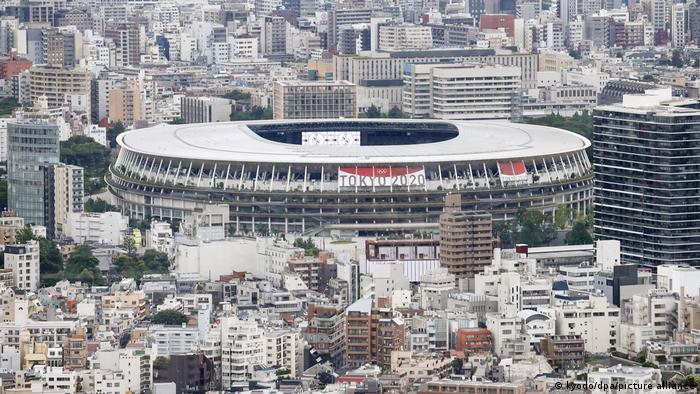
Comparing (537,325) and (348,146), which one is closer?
(537,325)

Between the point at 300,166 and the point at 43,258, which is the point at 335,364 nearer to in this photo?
the point at 43,258

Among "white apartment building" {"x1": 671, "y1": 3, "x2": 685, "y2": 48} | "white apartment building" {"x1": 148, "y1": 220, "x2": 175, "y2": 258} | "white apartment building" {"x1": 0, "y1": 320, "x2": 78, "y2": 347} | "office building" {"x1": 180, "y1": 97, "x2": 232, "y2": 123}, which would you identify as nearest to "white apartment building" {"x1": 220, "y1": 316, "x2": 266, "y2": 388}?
"white apartment building" {"x1": 0, "y1": 320, "x2": 78, "y2": 347}

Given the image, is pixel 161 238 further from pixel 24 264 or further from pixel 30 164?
pixel 30 164

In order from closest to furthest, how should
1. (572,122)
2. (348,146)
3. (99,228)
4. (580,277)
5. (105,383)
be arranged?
(105,383) → (580,277) → (99,228) → (348,146) → (572,122)

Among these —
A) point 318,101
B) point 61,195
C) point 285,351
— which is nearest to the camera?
point 285,351

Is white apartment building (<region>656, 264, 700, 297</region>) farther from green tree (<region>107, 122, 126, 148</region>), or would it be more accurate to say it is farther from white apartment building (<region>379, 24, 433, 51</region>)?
white apartment building (<region>379, 24, 433, 51</region>)

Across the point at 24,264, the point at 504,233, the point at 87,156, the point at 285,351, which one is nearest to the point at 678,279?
the point at 285,351
